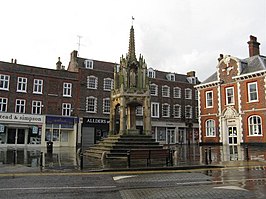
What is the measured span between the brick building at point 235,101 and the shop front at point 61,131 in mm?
17580

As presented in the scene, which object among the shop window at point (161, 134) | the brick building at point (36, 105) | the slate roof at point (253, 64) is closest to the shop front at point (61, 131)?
the brick building at point (36, 105)

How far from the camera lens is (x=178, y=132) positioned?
47.3 m

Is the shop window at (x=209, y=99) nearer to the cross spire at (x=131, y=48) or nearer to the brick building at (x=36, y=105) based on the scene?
the brick building at (x=36, y=105)

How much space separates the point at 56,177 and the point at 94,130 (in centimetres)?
2886

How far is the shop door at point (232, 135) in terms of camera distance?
3338cm

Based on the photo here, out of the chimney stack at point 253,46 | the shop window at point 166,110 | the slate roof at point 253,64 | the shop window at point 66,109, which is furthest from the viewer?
the shop window at point 166,110

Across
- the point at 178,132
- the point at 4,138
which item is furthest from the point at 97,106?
the point at 178,132

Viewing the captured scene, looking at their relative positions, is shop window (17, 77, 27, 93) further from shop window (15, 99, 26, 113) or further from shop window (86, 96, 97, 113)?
shop window (86, 96, 97, 113)

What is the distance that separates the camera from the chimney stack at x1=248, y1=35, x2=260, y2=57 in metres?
35.2

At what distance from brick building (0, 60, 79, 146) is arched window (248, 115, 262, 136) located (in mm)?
22052

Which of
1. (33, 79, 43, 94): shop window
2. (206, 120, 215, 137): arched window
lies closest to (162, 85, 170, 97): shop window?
(206, 120, 215, 137): arched window

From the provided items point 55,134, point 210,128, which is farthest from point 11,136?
point 210,128

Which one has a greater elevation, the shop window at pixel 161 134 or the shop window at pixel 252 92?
the shop window at pixel 252 92

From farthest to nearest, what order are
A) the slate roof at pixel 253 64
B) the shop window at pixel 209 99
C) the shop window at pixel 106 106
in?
the shop window at pixel 106 106, the shop window at pixel 209 99, the slate roof at pixel 253 64
